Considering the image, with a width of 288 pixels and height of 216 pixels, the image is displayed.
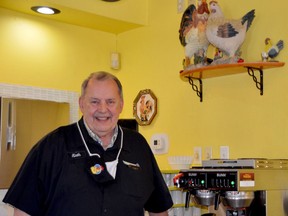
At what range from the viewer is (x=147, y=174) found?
88.0 inches

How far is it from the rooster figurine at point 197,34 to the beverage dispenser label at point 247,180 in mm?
961

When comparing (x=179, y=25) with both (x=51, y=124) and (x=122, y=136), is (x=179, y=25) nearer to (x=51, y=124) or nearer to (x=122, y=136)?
(x=51, y=124)

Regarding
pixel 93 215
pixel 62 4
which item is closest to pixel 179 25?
pixel 62 4

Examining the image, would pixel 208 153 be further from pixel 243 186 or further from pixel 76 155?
pixel 76 155

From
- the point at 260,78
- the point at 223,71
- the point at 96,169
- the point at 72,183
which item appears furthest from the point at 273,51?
the point at 72,183

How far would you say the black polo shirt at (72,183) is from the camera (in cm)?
200

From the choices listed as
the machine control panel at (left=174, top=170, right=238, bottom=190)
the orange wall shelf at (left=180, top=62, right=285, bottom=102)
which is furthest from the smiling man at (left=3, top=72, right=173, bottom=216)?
the orange wall shelf at (left=180, top=62, right=285, bottom=102)

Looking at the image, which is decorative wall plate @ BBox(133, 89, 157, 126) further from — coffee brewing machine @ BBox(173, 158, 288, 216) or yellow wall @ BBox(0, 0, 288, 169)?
coffee brewing machine @ BBox(173, 158, 288, 216)

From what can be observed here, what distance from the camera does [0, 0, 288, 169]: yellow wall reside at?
3.17m

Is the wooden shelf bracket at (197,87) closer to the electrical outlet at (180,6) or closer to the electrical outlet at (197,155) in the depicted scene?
the electrical outlet at (197,155)

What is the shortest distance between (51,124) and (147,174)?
1760 millimetres

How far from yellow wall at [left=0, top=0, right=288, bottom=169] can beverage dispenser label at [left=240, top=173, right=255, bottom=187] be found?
19.8 inches

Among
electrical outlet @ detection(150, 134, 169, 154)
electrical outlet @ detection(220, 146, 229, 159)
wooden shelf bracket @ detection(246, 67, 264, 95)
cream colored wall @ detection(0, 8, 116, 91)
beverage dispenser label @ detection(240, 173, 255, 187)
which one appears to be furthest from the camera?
electrical outlet @ detection(150, 134, 169, 154)

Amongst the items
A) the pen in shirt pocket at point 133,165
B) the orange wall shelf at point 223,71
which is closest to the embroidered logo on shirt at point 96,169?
the pen in shirt pocket at point 133,165
